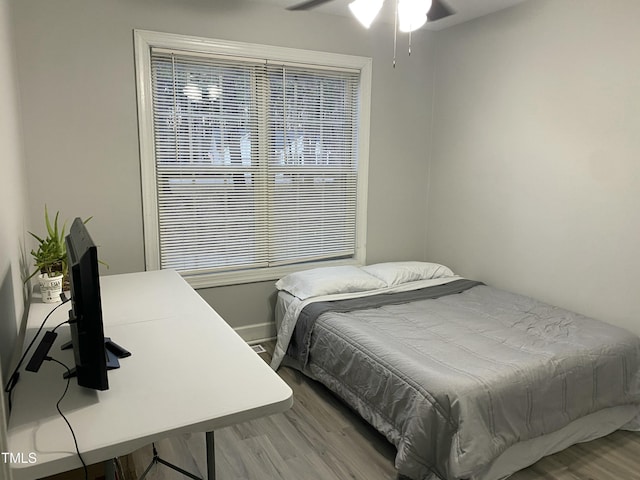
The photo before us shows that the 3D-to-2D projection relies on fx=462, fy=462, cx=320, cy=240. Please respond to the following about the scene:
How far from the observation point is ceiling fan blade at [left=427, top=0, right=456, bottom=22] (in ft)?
6.94

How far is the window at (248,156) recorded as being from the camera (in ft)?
10.5

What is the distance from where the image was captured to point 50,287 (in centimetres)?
220

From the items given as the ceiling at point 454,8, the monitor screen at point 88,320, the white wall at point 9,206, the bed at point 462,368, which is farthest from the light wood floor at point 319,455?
the ceiling at point 454,8

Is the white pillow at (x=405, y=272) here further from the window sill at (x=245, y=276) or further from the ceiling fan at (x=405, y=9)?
the ceiling fan at (x=405, y=9)

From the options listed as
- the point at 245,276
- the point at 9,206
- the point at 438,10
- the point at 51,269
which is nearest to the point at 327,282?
the point at 245,276

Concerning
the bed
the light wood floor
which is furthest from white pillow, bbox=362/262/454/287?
the light wood floor

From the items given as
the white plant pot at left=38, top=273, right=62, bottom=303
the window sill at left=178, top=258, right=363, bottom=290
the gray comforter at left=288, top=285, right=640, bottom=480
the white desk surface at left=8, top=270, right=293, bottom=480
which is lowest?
the gray comforter at left=288, top=285, right=640, bottom=480

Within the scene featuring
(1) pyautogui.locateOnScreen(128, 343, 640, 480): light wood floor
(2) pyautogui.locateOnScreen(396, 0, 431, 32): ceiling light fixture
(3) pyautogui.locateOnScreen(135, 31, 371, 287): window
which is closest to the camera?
(2) pyautogui.locateOnScreen(396, 0, 431, 32): ceiling light fixture

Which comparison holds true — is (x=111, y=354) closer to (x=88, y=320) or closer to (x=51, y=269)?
(x=88, y=320)

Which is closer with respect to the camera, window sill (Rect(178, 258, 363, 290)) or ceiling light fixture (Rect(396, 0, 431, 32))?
ceiling light fixture (Rect(396, 0, 431, 32))

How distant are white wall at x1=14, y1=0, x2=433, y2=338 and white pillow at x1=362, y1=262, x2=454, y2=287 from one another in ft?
2.90

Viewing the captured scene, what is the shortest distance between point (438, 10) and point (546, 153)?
1516 mm

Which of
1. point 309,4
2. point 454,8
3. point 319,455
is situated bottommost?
point 319,455

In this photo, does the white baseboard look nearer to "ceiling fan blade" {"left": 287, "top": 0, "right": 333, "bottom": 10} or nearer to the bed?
the bed
